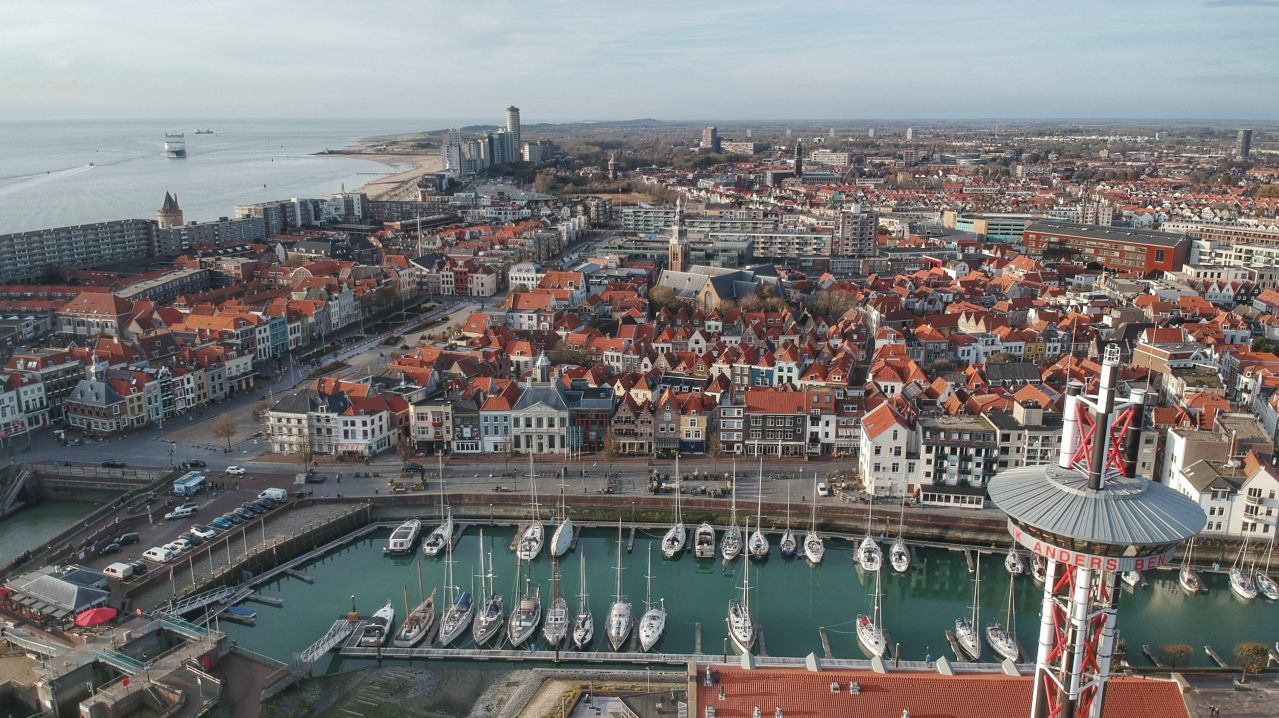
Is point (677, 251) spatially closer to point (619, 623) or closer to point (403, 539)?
point (403, 539)

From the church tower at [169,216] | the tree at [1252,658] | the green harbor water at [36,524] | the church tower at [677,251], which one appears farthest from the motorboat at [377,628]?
the church tower at [169,216]

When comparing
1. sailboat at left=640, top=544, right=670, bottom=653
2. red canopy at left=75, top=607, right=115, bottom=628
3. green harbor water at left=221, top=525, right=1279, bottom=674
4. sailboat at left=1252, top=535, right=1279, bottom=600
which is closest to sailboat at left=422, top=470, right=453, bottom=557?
green harbor water at left=221, top=525, right=1279, bottom=674

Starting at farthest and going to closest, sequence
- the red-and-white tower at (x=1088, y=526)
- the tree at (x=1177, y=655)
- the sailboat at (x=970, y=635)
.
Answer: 1. the sailboat at (x=970, y=635)
2. the tree at (x=1177, y=655)
3. the red-and-white tower at (x=1088, y=526)

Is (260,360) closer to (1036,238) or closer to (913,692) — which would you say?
(913,692)

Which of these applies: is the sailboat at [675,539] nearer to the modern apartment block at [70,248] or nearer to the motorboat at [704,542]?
the motorboat at [704,542]

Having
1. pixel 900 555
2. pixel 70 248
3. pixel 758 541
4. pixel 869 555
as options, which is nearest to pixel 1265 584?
pixel 900 555
